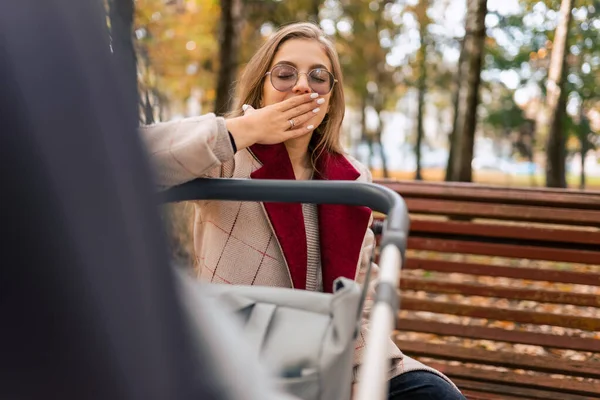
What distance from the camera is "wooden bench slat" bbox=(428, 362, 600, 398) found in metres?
2.81

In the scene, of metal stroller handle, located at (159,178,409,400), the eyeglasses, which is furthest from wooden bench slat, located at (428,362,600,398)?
the eyeglasses

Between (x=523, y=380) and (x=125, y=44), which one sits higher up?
(x=125, y=44)

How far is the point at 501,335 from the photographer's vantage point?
2996mm

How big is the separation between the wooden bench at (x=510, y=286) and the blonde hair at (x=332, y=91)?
3.90ft

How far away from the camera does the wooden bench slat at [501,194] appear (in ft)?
9.75

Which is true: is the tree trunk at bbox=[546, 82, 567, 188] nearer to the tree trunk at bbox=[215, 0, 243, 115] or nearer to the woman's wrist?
the tree trunk at bbox=[215, 0, 243, 115]

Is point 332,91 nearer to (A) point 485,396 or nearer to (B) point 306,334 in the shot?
(B) point 306,334

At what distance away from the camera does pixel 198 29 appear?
13.3 meters

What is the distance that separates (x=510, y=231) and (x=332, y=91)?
1.41 m

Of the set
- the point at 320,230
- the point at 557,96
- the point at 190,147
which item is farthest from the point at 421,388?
the point at 557,96

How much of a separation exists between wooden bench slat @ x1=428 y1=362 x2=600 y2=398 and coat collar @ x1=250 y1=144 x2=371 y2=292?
1.37 m

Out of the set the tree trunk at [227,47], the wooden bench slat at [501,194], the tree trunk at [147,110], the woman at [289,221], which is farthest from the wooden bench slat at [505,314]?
the tree trunk at [227,47]

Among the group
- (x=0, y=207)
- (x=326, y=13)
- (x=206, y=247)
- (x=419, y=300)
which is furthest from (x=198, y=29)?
(x=0, y=207)

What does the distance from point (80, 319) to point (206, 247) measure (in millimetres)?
1140
